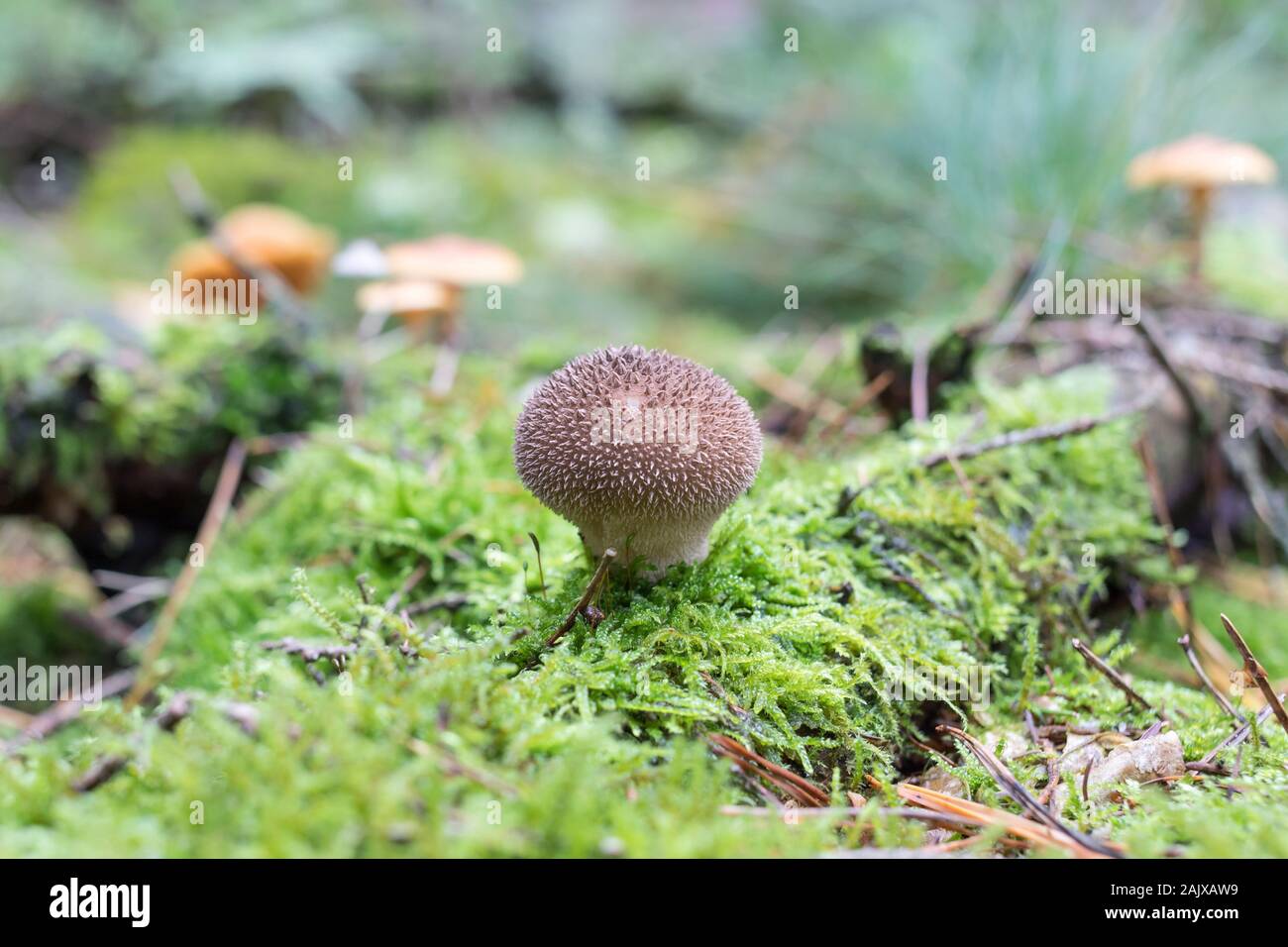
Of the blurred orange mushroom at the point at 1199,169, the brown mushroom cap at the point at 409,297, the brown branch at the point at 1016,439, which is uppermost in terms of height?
the blurred orange mushroom at the point at 1199,169

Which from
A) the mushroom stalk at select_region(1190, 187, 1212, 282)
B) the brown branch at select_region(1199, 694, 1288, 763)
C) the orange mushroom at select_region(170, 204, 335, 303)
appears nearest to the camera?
the brown branch at select_region(1199, 694, 1288, 763)

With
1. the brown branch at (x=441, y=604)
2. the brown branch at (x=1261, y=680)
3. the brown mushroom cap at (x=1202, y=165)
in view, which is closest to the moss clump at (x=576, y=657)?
the brown branch at (x=441, y=604)

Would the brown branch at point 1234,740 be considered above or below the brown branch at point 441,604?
below

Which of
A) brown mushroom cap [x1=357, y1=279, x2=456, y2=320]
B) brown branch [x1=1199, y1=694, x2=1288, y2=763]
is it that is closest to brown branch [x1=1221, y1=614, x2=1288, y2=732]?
brown branch [x1=1199, y1=694, x2=1288, y2=763]

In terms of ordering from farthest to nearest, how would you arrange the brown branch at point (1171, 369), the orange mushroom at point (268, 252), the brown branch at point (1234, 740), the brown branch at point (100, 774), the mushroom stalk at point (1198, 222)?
the orange mushroom at point (268, 252), the mushroom stalk at point (1198, 222), the brown branch at point (1171, 369), the brown branch at point (1234, 740), the brown branch at point (100, 774)

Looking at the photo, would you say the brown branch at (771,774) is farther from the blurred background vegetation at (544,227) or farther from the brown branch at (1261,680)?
the brown branch at (1261,680)

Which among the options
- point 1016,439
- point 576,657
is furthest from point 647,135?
point 576,657

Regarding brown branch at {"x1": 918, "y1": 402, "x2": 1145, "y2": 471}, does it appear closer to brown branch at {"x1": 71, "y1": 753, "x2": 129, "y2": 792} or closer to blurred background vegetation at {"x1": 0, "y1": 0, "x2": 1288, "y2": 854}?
blurred background vegetation at {"x1": 0, "y1": 0, "x2": 1288, "y2": 854}
